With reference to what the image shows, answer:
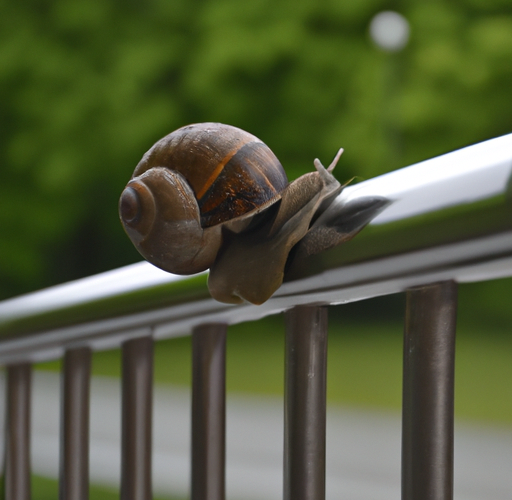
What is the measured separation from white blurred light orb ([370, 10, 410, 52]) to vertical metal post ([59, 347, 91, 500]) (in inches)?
226

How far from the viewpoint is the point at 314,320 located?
41cm

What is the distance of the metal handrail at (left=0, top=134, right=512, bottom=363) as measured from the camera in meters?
0.28

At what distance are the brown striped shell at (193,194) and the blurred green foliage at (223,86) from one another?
5.94m

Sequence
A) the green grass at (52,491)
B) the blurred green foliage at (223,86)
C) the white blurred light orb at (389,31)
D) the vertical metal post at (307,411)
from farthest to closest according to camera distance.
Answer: the blurred green foliage at (223,86)
the white blurred light orb at (389,31)
the green grass at (52,491)
the vertical metal post at (307,411)

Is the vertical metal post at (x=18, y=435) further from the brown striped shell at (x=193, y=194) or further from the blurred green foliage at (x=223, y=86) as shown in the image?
the blurred green foliage at (x=223, y=86)

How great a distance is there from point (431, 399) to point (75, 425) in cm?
Answer: 38

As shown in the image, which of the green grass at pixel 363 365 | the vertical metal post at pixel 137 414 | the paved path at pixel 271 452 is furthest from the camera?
the green grass at pixel 363 365

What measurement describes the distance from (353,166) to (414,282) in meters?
6.73

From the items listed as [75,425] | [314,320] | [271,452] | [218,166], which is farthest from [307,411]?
[271,452]

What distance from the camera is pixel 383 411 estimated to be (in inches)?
196

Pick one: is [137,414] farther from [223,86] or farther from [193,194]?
[223,86]

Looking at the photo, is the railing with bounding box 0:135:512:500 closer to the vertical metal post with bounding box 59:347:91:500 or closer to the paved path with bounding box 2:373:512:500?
the vertical metal post with bounding box 59:347:91:500

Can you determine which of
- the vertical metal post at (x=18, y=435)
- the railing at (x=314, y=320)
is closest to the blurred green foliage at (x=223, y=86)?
the vertical metal post at (x=18, y=435)

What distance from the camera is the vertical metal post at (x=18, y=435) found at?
2.40 feet
